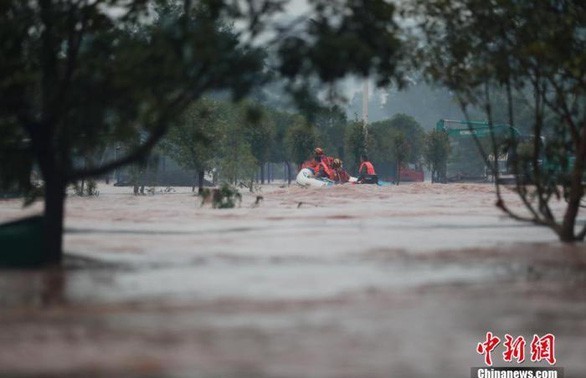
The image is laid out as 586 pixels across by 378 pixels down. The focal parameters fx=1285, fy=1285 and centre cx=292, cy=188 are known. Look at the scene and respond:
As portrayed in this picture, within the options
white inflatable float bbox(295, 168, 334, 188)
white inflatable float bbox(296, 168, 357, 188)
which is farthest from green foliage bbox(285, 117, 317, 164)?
white inflatable float bbox(295, 168, 334, 188)

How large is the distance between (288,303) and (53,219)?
5.94m

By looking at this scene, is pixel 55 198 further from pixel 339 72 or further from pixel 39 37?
pixel 339 72

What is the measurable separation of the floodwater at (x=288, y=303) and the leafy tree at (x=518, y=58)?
1393 mm

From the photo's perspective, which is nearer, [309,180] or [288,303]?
[288,303]

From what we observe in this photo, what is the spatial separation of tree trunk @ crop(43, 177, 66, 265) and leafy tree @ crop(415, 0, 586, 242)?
292 inches

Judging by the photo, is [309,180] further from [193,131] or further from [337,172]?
[193,131]

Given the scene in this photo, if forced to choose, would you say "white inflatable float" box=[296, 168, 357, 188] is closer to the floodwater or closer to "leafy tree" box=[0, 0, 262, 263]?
the floodwater

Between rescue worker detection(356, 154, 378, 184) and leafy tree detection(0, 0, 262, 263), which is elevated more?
leafy tree detection(0, 0, 262, 263)

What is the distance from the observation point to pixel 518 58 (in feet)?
69.7

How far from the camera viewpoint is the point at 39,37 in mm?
18906

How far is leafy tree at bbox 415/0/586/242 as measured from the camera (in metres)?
20.9

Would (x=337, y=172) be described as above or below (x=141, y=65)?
below

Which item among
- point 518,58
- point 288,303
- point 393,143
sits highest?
point 393,143

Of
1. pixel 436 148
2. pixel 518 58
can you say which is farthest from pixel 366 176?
pixel 518 58
